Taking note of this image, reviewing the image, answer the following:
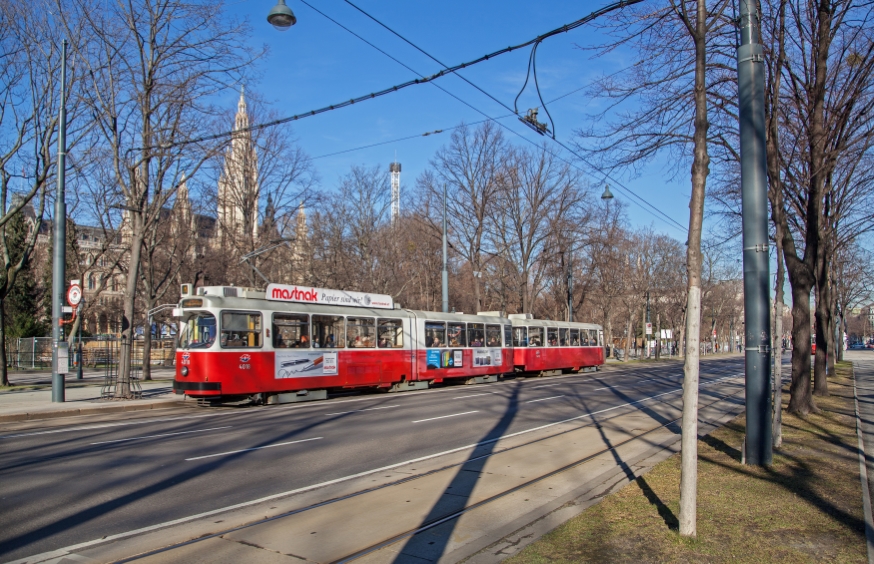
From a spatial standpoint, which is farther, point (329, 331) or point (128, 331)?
point (329, 331)

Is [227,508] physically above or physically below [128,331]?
below

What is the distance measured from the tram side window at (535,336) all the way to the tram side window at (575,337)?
389 cm

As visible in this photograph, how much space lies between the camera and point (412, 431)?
13.5 meters

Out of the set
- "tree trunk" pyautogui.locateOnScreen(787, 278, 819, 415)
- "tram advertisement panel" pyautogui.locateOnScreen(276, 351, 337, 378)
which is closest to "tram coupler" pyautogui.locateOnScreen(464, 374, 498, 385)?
"tram advertisement panel" pyautogui.locateOnScreen(276, 351, 337, 378)

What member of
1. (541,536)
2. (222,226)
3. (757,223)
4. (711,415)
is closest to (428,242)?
(222,226)

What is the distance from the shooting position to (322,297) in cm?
2133

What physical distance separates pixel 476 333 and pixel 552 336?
764 centimetres

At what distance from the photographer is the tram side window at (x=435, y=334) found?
25.8 metres

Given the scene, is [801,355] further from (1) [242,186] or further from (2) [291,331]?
(1) [242,186]

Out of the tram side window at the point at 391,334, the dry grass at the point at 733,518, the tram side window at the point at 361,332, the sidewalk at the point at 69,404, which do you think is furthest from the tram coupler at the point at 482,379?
the dry grass at the point at 733,518

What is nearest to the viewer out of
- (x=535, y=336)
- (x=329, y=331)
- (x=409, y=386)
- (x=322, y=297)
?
(x=329, y=331)

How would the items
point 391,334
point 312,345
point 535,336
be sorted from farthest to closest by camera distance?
point 535,336, point 391,334, point 312,345

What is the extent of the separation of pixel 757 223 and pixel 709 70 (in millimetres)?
6252

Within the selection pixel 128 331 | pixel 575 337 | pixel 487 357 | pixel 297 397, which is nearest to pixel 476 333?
pixel 487 357
